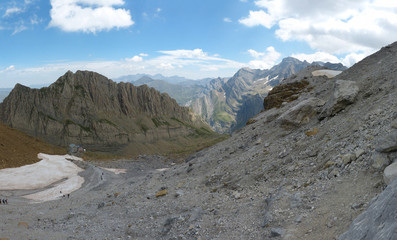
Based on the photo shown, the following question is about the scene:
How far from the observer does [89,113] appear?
448ft

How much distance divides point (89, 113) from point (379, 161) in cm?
14314

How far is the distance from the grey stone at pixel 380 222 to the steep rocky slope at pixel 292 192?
0.10 feet

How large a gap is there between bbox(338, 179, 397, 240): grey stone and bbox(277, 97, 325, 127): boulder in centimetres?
1639

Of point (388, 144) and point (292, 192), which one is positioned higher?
point (388, 144)

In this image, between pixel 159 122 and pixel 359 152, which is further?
pixel 159 122

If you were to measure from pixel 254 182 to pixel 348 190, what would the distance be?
7.18 meters

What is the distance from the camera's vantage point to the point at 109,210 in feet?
68.4

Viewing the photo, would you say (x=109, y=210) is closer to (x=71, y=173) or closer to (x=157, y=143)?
(x=71, y=173)

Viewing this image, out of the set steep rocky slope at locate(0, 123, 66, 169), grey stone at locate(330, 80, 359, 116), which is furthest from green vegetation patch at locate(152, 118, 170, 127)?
grey stone at locate(330, 80, 359, 116)

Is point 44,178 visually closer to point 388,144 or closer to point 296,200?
point 296,200

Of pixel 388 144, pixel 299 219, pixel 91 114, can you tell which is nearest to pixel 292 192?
pixel 299 219

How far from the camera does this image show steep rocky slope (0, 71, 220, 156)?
399 feet

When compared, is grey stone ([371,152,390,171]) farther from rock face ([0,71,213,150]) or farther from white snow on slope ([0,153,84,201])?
rock face ([0,71,213,150])

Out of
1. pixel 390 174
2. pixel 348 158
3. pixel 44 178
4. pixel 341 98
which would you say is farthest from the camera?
pixel 44 178
